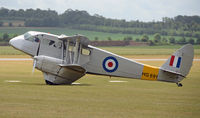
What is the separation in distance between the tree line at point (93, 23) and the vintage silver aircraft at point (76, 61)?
87816 mm

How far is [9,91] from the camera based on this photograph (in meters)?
19.2

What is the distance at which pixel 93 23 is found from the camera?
126 meters

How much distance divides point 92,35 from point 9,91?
9618 cm

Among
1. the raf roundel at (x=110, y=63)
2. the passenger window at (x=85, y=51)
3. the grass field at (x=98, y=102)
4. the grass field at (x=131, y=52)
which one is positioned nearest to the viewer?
the grass field at (x=98, y=102)

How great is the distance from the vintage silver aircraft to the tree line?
288 feet

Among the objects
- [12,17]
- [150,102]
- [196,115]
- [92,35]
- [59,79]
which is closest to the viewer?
[196,115]

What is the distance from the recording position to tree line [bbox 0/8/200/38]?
11488 centimetres

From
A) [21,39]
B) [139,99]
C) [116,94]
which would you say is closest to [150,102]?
[139,99]

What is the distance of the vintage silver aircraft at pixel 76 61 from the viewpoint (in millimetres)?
22312

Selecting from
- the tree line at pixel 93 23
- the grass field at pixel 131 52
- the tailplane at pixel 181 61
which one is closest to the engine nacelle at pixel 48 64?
the tailplane at pixel 181 61

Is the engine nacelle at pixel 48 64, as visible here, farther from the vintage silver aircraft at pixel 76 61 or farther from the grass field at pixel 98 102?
the grass field at pixel 98 102

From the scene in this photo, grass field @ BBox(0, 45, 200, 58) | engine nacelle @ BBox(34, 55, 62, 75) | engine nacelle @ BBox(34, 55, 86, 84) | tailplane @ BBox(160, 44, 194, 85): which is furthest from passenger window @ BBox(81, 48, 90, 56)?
grass field @ BBox(0, 45, 200, 58)

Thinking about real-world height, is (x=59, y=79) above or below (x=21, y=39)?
below

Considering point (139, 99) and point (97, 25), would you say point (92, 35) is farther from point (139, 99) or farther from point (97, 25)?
point (139, 99)
